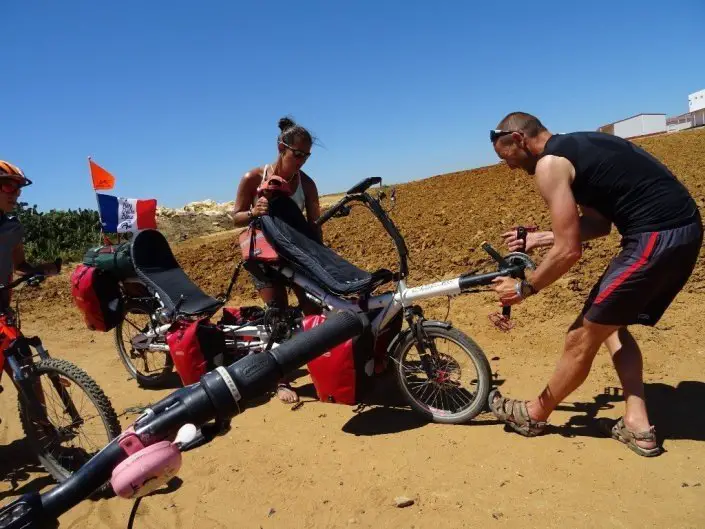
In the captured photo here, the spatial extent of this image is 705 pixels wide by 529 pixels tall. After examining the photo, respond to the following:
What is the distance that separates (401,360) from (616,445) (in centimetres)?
149

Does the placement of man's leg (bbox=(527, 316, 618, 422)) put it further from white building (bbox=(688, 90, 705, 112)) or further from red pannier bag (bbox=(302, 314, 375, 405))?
white building (bbox=(688, 90, 705, 112))

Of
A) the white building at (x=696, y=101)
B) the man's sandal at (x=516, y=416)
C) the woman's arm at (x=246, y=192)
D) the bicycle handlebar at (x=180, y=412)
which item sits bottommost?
the man's sandal at (x=516, y=416)

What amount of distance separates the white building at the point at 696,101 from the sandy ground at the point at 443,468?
2299 inches

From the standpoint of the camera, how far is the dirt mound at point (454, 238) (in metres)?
6.50

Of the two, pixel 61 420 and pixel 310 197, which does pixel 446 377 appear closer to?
pixel 310 197

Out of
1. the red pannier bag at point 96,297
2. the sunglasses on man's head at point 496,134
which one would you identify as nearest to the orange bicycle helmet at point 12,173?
the red pannier bag at point 96,297

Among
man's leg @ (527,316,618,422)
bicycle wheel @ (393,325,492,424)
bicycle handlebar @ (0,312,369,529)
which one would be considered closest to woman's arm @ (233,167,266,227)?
bicycle wheel @ (393,325,492,424)

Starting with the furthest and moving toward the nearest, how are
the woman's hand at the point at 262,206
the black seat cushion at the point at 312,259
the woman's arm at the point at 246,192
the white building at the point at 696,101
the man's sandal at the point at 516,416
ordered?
the white building at the point at 696,101, the woman's arm at the point at 246,192, the woman's hand at the point at 262,206, the black seat cushion at the point at 312,259, the man's sandal at the point at 516,416

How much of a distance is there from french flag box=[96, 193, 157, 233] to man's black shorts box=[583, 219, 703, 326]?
4.98 m

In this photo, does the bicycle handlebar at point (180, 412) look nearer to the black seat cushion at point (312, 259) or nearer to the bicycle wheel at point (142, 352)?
the black seat cushion at point (312, 259)

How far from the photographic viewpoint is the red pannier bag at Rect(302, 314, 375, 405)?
376cm

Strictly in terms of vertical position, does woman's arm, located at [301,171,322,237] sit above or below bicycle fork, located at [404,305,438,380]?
above

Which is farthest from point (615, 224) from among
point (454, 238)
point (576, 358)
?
point (454, 238)

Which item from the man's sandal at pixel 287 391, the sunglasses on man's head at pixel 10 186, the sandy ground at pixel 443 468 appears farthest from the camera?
the man's sandal at pixel 287 391
